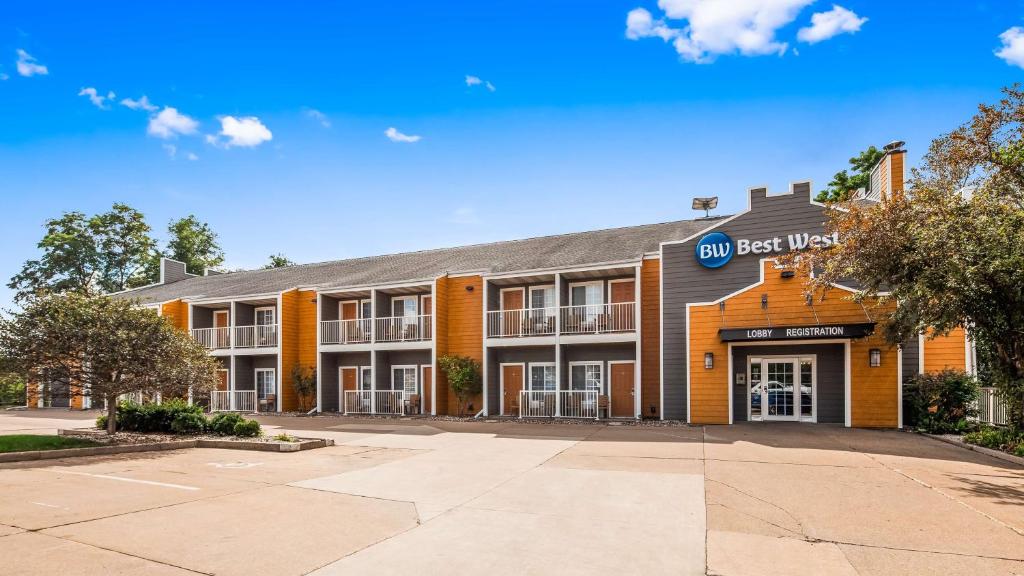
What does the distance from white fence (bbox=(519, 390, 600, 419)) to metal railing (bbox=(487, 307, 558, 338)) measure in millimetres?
2035

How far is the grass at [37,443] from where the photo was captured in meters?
11.2

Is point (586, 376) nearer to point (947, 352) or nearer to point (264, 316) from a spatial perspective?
point (947, 352)

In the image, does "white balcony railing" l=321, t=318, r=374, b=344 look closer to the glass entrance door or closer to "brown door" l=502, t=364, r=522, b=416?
"brown door" l=502, t=364, r=522, b=416

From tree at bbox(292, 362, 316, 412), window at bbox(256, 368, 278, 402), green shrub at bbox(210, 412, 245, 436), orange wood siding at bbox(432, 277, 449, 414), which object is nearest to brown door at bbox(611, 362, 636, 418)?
orange wood siding at bbox(432, 277, 449, 414)

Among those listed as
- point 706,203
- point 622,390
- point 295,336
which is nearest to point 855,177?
point 706,203

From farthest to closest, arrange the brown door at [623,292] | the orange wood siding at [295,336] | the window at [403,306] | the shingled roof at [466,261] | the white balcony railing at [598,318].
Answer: the orange wood siding at [295,336] < the window at [403,306] < the shingled roof at [466,261] < the brown door at [623,292] < the white balcony railing at [598,318]

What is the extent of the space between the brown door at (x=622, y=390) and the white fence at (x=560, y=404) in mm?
808

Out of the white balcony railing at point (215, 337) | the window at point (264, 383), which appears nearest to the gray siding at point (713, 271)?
the window at point (264, 383)

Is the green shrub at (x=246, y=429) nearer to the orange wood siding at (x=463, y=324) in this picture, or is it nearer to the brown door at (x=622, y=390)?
the orange wood siding at (x=463, y=324)

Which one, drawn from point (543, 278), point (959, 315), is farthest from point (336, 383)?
point (959, 315)

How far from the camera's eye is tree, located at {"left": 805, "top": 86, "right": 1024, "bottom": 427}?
10.3 m

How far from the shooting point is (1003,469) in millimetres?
9609

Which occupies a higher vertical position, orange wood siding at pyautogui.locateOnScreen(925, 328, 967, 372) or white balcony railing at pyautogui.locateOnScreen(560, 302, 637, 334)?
white balcony railing at pyautogui.locateOnScreen(560, 302, 637, 334)

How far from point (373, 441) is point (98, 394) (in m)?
6.20
